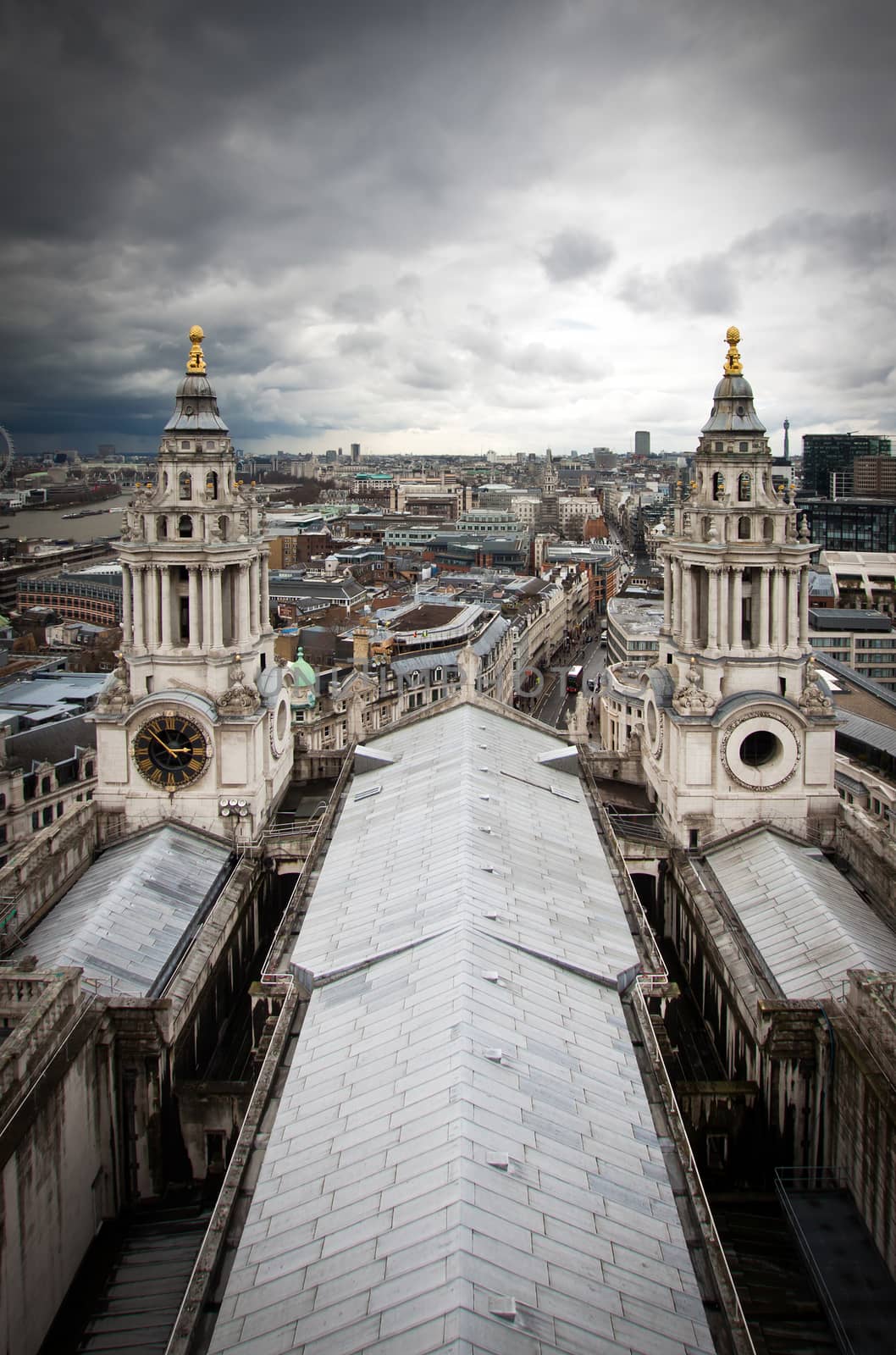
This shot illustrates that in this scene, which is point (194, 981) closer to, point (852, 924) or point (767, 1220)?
point (767, 1220)

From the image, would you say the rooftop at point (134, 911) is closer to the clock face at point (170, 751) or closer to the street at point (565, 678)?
the clock face at point (170, 751)

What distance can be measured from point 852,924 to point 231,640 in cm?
2802

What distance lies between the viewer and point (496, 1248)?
19422 mm

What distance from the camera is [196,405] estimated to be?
160 feet

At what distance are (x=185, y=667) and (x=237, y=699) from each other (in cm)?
288

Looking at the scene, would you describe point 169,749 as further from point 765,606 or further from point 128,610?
point 765,606

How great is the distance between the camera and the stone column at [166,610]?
1900 inches

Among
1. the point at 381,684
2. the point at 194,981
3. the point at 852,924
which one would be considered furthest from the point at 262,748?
the point at 381,684

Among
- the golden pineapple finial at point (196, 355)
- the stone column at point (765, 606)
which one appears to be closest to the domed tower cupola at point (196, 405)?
the golden pineapple finial at point (196, 355)

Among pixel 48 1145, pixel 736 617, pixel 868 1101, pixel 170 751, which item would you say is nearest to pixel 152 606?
pixel 170 751

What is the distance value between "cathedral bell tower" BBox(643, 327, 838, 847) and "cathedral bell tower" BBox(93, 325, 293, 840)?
740 inches

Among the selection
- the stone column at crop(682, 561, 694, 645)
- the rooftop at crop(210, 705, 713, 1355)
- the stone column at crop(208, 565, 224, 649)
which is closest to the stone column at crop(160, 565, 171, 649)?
the stone column at crop(208, 565, 224, 649)

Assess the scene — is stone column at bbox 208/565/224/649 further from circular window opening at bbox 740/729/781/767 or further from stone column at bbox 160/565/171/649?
circular window opening at bbox 740/729/781/767

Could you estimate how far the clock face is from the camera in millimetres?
47688
